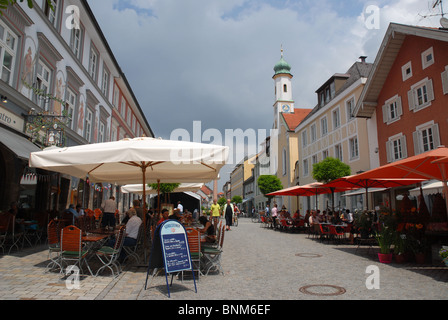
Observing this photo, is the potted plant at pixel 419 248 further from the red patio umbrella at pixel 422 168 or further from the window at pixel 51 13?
the window at pixel 51 13

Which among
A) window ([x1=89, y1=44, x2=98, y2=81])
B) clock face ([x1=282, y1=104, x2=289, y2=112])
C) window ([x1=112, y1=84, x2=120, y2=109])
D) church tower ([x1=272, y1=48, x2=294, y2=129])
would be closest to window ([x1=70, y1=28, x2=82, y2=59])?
window ([x1=89, y1=44, x2=98, y2=81])

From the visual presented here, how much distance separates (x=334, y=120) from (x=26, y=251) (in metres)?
22.5

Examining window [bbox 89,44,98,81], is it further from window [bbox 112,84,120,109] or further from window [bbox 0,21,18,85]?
window [bbox 0,21,18,85]

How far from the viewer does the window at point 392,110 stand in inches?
687

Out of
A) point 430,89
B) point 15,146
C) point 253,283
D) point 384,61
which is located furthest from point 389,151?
point 15,146

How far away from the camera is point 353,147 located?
74.6 feet

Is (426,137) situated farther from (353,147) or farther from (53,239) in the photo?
(53,239)

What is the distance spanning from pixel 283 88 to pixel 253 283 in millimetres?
50365

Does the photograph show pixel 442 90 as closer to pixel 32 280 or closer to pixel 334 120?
A: pixel 334 120

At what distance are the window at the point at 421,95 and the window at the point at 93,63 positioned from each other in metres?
17.8
